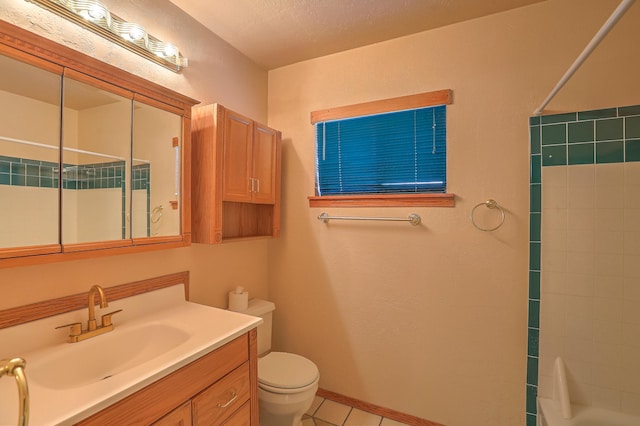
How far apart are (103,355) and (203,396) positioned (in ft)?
1.49

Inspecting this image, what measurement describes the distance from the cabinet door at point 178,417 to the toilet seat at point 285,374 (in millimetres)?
590

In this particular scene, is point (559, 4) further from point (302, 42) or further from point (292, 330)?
point (292, 330)

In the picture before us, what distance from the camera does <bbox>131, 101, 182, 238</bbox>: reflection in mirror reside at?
139 cm

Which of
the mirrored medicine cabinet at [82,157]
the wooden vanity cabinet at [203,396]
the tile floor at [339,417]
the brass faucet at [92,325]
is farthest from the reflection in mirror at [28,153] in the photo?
the tile floor at [339,417]

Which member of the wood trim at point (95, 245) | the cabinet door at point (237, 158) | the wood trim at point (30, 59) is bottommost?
the wood trim at point (95, 245)

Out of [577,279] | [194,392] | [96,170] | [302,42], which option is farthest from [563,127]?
[96,170]

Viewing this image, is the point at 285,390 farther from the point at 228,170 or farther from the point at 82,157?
the point at 82,157

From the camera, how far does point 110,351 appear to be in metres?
1.24

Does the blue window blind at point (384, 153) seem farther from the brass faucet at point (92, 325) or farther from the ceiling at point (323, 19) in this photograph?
the brass faucet at point (92, 325)

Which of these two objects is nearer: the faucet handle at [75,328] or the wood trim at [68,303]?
the wood trim at [68,303]

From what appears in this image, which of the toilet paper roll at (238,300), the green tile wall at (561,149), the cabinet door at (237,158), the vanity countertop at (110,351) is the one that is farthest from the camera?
the toilet paper roll at (238,300)

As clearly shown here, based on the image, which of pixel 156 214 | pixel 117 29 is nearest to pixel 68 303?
pixel 156 214

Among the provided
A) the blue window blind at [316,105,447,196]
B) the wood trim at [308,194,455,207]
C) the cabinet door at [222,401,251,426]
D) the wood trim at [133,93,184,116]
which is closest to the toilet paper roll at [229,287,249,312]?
the cabinet door at [222,401,251,426]

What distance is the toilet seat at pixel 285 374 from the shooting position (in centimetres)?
160
